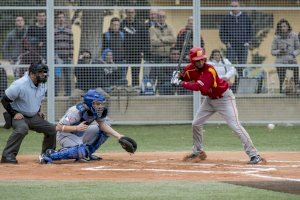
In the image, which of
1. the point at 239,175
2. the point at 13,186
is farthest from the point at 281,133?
the point at 13,186

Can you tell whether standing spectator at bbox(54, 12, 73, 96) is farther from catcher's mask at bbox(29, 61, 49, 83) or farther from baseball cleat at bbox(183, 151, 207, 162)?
baseball cleat at bbox(183, 151, 207, 162)

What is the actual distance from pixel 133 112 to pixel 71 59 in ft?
6.08

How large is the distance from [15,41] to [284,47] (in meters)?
6.02

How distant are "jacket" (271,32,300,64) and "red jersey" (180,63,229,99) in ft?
22.8

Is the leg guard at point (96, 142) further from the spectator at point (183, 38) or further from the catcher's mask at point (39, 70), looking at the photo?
the spectator at point (183, 38)

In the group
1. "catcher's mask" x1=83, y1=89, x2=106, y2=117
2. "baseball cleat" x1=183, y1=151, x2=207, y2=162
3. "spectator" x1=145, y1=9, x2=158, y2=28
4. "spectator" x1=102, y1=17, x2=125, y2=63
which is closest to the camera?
"catcher's mask" x1=83, y1=89, x2=106, y2=117

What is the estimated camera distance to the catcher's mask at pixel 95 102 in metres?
12.4

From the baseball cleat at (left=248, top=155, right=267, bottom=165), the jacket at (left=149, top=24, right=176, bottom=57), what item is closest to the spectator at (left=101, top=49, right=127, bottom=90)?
the jacket at (left=149, top=24, right=176, bottom=57)

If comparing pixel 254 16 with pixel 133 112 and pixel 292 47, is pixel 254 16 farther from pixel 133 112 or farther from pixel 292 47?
pixel 133 112

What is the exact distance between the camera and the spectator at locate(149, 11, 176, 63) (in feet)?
62.8

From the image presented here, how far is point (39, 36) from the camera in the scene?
19.2 meters

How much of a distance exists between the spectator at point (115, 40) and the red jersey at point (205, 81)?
6.34 metres

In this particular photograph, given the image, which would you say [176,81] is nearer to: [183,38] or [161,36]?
[161,36]

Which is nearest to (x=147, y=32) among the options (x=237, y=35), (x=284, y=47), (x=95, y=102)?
(x=237, y=35)
